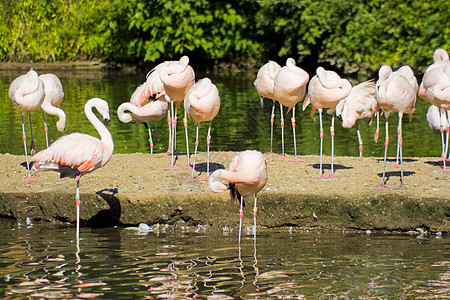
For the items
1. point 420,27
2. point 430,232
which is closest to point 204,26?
point 420,27

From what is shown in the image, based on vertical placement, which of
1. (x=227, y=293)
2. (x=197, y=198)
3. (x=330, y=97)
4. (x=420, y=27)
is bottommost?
(x=227, y=293)

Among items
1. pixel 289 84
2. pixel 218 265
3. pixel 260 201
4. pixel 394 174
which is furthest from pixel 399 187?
pixel 218 265

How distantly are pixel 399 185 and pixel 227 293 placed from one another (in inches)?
103

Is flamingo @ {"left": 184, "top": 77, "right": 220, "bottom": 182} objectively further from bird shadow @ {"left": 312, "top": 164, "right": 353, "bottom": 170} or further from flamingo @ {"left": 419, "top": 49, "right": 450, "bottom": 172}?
flamingo @ {"left": 419, "top": 49, "right": 450, "bottom": 172}

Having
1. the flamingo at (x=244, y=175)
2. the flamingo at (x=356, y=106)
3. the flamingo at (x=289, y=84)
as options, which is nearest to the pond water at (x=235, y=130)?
the flamingo at (x=356, y=106)

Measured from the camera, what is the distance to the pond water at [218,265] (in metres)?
5.20

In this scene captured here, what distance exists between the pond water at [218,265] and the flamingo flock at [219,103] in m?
0.46

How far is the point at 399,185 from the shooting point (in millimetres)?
7164

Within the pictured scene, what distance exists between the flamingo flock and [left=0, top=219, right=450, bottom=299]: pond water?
464 mm

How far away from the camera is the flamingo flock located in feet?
21.5

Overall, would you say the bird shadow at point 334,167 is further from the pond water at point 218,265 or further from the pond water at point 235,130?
the pond water at point 235,130

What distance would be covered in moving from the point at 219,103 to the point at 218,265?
7.75 feet

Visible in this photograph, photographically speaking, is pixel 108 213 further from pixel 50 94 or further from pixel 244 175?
pixel 50 94

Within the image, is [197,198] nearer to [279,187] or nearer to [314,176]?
[279,187]
